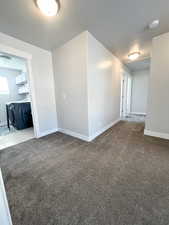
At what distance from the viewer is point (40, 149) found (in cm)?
221

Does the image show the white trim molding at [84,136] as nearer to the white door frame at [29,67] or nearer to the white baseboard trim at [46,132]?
the white baseboard trim at [46,132]

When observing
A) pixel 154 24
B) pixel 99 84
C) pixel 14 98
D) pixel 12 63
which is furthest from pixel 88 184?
pixel 12 63

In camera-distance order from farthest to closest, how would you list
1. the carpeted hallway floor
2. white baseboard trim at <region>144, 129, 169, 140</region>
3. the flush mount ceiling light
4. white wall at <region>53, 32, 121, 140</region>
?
Answer: white baseboard trim at <region>144, 129, 169, 140</region>
white wall at <region>53, 32, 121, 140</region>
the flush mount ceiling light
the carpeted hallway floor

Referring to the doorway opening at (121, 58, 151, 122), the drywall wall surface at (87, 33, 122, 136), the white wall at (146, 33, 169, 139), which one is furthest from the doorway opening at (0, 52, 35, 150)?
the doorway opening at (121, 58, 151, 122)

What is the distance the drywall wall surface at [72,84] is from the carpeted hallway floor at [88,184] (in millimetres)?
748

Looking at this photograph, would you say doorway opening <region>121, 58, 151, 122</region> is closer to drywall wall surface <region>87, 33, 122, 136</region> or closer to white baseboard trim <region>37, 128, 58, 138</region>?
drywall wall surface <region>87, 33, 122, 136</region>

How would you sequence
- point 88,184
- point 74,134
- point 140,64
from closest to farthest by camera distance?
point 88,184 < point 74,134 < point 140,64

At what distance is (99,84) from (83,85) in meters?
0.61

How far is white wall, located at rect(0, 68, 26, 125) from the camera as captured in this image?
14.0 ft

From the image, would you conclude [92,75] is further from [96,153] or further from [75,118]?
[96,153]

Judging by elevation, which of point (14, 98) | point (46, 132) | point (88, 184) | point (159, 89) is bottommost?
point (88, 184)

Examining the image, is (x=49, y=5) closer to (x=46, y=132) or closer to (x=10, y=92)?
(x=46, y=132)

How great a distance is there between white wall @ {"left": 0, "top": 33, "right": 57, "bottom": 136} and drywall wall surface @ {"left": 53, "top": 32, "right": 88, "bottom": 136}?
0.21 meters

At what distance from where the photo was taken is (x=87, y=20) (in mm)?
1794
